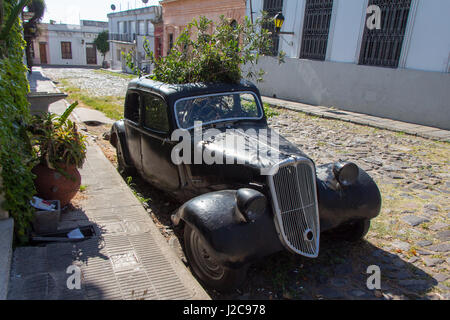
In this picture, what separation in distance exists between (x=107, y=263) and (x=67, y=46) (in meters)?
50.6

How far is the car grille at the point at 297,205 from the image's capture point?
10.5 feet

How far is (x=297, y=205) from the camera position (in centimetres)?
333

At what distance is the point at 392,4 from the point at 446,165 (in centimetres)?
701

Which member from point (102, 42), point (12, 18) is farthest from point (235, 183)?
point (102, 42)

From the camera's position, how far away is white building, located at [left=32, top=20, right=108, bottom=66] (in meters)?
44.9

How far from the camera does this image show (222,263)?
286 centimetres

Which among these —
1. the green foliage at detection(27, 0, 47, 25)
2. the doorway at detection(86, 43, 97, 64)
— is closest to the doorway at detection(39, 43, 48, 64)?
the doorway at detection(86, 43, 97, 64)

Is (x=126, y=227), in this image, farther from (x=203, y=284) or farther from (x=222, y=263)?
(x=222, y=263)

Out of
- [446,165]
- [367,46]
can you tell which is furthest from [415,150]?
[367,46]

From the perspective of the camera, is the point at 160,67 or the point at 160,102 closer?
the point at 160,102

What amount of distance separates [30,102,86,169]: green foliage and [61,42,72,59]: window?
159 ft

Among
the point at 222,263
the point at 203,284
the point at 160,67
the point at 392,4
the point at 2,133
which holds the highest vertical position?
the point at 392,4

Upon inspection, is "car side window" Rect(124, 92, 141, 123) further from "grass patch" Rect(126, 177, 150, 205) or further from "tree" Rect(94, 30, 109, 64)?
"tree" Rect(94, 30, 109, 64)

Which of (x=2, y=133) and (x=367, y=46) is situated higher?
(x=367, y=46)
